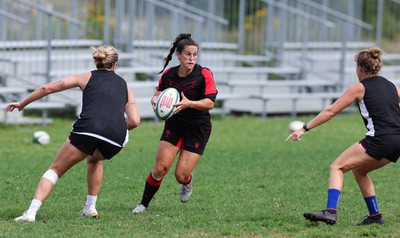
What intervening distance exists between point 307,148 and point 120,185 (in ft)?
16.4

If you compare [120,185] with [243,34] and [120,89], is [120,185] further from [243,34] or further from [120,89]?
[243,34]

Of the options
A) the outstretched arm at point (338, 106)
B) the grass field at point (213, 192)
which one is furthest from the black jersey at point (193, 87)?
the outstretched arm at point (338, 106)

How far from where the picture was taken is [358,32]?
25578 millimetres

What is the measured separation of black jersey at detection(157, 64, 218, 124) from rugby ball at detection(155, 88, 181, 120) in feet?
0.83

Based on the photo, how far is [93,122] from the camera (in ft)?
26.5

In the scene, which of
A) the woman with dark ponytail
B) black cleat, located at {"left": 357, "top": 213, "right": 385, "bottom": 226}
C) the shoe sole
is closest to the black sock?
the woman with dark ponytail

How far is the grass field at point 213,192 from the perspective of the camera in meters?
7.86

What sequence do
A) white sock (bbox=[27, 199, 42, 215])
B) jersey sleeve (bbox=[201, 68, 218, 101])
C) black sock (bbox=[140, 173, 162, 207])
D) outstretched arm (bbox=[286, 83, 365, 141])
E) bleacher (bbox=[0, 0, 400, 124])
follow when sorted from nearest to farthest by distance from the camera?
outstretched arm (bbox=[286, 83, 365, 141]) < white sock (bbox=[27, 199, 42, 215]) < jersey sleeve (bbox=[201, 68, 218, 101]) < black sock (bbox=[140, 173, 162, 207]) < bleacher (bbox=[0, 0, 400, 124])

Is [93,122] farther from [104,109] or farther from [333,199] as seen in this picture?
[333,199]

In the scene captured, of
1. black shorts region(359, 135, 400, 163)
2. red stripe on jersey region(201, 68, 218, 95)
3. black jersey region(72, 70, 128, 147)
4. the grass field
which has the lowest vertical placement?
the grass field

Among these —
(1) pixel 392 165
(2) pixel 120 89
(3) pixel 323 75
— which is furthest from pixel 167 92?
(3) pixel 323 75

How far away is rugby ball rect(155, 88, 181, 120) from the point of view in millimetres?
8602

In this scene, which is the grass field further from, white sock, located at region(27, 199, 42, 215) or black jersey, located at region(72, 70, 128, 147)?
black jersey, located at region(72, 70, 128, 147)

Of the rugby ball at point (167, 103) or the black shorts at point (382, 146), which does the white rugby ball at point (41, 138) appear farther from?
the black shorts at point (382, 146)
